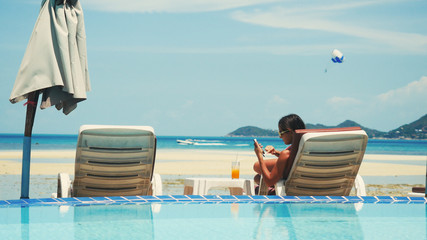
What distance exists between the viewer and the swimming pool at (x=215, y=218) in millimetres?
3357

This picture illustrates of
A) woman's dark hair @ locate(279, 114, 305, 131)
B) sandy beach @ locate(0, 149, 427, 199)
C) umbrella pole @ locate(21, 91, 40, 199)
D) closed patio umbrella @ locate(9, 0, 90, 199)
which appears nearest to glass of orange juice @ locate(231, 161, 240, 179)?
sandy beach @ locate(0, 149, 427, 199)

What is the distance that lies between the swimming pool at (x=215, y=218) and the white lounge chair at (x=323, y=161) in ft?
1.31

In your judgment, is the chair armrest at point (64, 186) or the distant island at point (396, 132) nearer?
the chair armrest at point (64, 186)

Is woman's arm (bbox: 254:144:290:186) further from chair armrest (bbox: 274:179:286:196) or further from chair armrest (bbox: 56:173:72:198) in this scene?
chair armrest (bbox: 56:173:72:198)

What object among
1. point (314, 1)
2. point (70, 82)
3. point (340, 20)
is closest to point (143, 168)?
point (70, 82)

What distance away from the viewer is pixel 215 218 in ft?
12.2

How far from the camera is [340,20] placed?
189 ft

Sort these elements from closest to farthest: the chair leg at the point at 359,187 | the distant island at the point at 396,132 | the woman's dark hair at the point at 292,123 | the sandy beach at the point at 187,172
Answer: the woman's dark hair at the point at 292,123 → the chair leg at the point at 359,187 → the sandy beach at the point at 187,172 → the distant island at the point at 396,132

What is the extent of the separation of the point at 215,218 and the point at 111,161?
124 centimetres

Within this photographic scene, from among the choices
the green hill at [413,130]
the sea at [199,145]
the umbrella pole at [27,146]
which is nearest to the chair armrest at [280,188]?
the umbrella pole at [27,146]

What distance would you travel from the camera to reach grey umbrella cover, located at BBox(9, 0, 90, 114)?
4582 millimetres

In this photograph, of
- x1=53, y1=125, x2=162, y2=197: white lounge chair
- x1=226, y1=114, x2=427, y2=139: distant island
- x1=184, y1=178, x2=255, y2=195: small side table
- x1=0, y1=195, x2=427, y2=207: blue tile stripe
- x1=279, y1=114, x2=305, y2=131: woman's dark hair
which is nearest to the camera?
x1=0, y1=195, x2=427, y2=207: blue tile stripe

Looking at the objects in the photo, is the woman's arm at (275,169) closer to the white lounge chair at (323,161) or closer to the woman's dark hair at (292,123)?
the white lounge chair at (323,161)

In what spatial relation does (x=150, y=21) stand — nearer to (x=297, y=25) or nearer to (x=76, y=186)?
(x=297, y=25)
